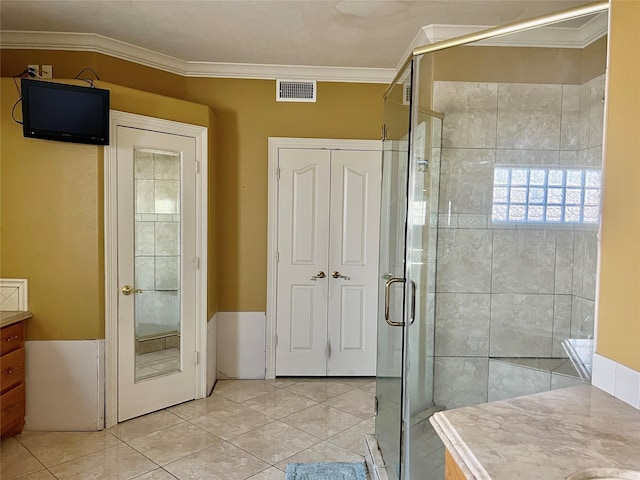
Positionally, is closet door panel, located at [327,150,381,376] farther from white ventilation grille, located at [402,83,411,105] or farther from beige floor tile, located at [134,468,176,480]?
beige floor tile, located at [134,468,176,480]

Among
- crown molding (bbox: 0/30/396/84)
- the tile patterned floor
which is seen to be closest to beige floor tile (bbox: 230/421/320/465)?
the tile patterned floor

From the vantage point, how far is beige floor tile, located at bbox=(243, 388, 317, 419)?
3.13 metres

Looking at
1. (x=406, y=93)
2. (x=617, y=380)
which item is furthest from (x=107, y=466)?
(x=406, y=93)

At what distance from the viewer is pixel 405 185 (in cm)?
221

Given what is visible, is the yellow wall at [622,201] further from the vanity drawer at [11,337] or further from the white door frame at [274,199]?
the vanity drawer at [11,337]

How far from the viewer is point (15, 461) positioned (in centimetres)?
242

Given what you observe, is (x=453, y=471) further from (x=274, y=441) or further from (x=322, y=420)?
(x=322, y=420)

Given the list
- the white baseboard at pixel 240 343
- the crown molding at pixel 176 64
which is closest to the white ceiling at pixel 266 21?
the crown molding at pixel 176 64

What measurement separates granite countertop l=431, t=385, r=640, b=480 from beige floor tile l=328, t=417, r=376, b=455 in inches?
66.7

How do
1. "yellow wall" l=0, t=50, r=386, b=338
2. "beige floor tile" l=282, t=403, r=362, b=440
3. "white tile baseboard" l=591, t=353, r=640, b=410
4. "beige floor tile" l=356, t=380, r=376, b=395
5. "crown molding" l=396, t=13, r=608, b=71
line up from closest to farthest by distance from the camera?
"white tile baseboard" l=591, t=353, r=640, b=410
"crown molding" l=396, t=13, r=608, b=71
"beige floor tile" l=282, t=403, r=362, b=440
"beige floor tile" l=356, t=380, r=376, b=395
"yellow wall" l=0, t=50, r=386, b=338

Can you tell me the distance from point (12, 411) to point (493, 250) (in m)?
3.14

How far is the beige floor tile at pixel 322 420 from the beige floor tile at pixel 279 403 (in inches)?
A: 3.0

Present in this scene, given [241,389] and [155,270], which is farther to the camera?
[241,389]

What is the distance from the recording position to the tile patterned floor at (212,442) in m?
2.36
